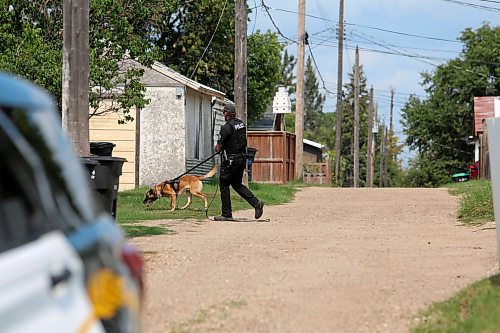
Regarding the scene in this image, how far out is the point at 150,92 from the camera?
3069 cm

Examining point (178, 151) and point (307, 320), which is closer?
point (307, 320)

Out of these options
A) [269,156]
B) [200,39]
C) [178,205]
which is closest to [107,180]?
[178,205]

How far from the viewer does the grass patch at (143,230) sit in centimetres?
1449

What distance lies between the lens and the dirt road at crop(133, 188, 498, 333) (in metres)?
7.52

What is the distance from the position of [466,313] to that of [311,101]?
13927 centimetres

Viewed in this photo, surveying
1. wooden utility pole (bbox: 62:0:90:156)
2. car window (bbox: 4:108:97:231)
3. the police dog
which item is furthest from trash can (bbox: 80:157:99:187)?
car window (bbox: 4:108:97:231)

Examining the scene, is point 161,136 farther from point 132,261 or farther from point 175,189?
point 132,261

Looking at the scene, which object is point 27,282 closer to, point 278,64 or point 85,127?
point 85,127

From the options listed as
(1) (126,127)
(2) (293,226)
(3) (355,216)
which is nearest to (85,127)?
(2) (293,226)

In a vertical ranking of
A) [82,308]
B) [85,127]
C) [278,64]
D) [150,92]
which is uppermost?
[278,64]

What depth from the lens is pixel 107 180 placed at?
505 inches

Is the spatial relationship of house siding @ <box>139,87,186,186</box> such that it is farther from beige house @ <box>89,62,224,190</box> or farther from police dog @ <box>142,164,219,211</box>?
police dog @ <box>142,164,219,211</box>

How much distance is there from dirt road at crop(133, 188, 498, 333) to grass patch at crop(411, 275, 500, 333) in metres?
0.17

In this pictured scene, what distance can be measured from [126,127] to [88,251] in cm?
2668
